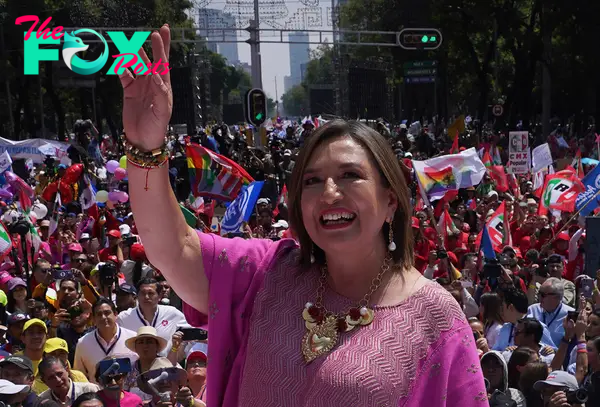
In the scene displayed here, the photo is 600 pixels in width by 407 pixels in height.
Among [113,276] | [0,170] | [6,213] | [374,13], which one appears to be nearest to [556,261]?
[113,276]

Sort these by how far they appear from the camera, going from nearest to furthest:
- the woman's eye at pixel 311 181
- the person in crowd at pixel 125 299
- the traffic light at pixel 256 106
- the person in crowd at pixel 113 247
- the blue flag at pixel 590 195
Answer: the woman's eye at pixel 311 181, the person in crowd at pixel 125 299, the blue flag at pixel 590 195, the person in crowd at pixel 113 247, the traffic light at pixel 256 106

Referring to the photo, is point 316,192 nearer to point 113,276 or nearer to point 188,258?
point 188,258

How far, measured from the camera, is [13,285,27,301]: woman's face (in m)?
8.95

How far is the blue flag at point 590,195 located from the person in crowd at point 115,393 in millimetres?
6890

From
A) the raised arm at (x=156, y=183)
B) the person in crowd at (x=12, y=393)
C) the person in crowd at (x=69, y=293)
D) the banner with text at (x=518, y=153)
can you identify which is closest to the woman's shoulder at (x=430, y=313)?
the raised arm at (x=156, y=183)

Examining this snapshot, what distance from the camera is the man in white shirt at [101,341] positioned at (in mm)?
6613

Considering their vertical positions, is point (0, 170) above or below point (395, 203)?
below

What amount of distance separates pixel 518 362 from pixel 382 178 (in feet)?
12.9

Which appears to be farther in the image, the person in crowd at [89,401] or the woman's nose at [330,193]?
the person in crowd at [89,401]

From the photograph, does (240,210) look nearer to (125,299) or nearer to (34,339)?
(125,299)

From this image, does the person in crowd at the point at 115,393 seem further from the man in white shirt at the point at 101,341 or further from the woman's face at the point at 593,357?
the woman's face at the point at 593,357

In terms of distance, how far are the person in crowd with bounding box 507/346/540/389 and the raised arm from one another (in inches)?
157

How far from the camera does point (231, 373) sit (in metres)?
2.40

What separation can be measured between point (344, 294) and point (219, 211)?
1513cm
